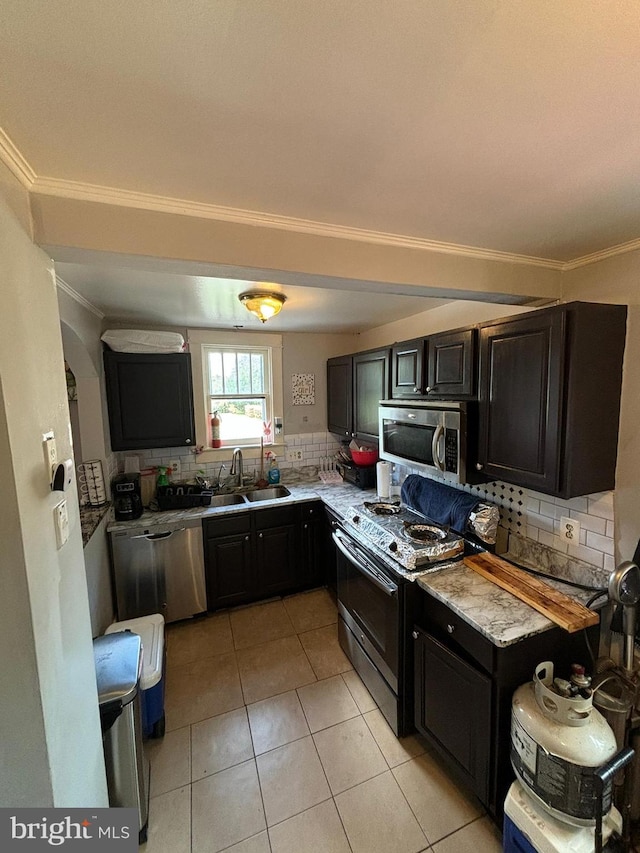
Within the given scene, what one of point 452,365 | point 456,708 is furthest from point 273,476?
point 456,708

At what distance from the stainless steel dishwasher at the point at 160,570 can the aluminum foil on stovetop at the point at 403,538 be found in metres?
1.25

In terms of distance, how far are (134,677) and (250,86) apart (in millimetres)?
1963

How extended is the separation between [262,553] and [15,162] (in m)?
2.62

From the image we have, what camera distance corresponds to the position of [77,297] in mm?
2090

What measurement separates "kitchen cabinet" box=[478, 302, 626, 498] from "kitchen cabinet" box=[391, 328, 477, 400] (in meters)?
0.20

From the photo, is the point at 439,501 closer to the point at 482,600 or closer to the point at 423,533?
the point at 423,533

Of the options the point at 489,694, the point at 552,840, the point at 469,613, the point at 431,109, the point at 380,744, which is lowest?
the point at 380,744

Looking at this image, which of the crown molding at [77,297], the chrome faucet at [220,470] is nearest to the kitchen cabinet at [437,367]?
the chrome faucet at [220,470]

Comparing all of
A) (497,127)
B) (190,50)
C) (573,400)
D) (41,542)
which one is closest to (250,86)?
(190,50)

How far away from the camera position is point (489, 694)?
4.36ft

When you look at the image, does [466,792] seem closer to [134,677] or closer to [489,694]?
[489,694]

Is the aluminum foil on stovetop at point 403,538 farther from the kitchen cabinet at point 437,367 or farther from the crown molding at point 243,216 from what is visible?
the crown molding at point 243,216

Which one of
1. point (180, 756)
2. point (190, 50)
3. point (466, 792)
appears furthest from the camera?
point (180, 756)

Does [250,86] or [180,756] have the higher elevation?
[250,86]
